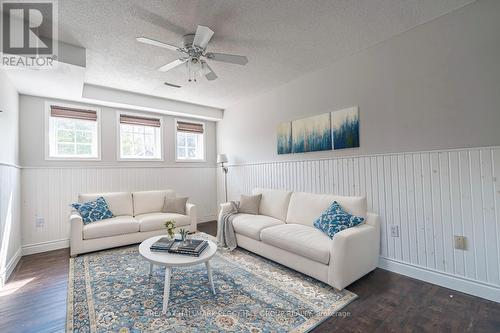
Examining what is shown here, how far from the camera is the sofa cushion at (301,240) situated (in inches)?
92.0

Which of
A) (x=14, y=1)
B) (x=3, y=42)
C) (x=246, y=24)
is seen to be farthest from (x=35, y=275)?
(x=246, y=24)

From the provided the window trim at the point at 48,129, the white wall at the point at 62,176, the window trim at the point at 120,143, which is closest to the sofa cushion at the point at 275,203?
the white wall at the point at 62,176

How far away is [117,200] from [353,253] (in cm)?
376

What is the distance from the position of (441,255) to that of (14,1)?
460cm

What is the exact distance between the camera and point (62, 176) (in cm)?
388

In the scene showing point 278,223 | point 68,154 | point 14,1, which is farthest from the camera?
point 68,154

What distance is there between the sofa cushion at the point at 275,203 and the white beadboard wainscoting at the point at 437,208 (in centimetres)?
78

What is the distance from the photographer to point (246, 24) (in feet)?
7.64

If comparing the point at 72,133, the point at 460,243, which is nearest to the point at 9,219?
the point at 72,133

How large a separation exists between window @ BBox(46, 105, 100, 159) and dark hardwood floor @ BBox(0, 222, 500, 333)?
6.88ft

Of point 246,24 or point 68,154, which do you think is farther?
point 68,154

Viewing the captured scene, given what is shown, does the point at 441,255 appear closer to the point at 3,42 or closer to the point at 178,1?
the point at 178,1

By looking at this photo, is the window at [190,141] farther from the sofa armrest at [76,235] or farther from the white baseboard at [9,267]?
the white baseboard at [9,267]

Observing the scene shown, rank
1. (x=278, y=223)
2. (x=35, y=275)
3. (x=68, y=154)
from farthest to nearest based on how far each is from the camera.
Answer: (x=68, y=154)
(x=278, y=223)
(x=35, y=275)
